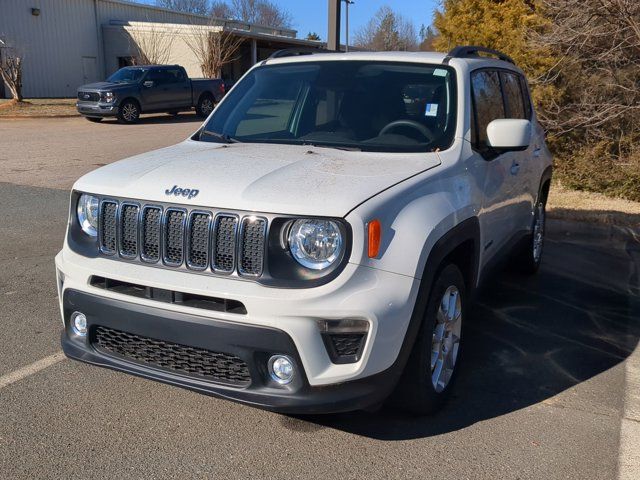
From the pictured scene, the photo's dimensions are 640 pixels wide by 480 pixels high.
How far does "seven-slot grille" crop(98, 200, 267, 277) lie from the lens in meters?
3.04

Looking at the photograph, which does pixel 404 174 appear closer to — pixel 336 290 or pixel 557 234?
pixel 336 290

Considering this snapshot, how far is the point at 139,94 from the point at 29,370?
20.5 meters

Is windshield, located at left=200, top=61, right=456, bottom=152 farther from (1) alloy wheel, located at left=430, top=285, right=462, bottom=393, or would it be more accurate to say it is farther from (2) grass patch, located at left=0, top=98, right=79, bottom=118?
(2) grass patch, located at left=0, top=98, right=79, bottom=118

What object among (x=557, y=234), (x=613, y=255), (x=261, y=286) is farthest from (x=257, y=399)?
(x=557, y=234)

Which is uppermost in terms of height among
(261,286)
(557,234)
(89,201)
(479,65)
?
(479,65)

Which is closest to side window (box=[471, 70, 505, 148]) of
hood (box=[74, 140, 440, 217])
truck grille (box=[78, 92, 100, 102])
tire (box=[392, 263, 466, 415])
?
hood (box=[74, 140, 440, 217])

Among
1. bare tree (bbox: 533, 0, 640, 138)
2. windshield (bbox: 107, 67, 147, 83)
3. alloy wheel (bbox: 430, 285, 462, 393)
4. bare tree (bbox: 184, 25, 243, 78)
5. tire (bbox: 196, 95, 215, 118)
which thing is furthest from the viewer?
bare tree (bbox: 184, 25, 243, 78)

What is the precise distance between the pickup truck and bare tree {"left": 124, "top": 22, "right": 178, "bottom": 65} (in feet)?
36.8

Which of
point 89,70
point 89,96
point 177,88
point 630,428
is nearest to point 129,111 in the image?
point 89,96

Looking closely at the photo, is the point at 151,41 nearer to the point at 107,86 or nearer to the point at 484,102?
the point at 107,86

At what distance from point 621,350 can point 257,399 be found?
289 cm

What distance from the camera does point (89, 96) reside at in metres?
22.9

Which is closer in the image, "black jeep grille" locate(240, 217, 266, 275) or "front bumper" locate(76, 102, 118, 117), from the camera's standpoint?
"black jeep grille" locate(240, 217, 266, 275)

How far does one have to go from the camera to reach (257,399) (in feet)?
10.0
